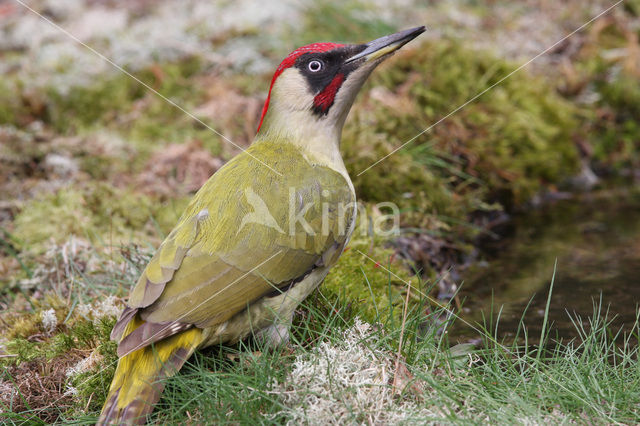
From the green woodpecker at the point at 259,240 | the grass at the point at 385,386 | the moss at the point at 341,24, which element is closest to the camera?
the grass at the point at 385,386

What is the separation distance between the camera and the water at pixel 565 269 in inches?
160

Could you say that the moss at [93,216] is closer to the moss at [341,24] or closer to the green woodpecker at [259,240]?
the green woodpecker at [259,240]

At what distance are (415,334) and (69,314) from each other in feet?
6.01

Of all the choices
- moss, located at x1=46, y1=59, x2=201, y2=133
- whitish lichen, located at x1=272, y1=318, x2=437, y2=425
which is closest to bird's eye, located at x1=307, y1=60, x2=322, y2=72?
whitish lichen, located at x1=272, y1=318, x2=437, y2=425

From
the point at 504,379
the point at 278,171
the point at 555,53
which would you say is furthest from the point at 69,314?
the point at 555,53

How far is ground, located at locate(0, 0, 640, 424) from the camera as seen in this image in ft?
9.53

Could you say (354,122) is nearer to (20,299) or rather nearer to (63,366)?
(20,299)

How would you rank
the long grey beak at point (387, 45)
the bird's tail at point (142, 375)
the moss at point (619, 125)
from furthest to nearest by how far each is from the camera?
1. the moss at point (619, 125)
2. the long grey beak at point (387, 45)
3. the bird's tail at point (142, 375)

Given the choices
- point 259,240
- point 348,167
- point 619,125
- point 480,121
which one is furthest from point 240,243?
point 619,125

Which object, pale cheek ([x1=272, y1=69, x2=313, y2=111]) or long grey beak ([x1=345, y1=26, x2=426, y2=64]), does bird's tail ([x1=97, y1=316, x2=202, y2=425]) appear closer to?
pale cheek ([x1=272, y1=69, x2=313, y2=111])

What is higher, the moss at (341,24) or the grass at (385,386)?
the moss at (341,24)

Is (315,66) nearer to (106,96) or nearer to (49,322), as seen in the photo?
(49,322)

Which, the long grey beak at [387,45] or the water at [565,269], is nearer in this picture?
the long grey beak at [387,45]

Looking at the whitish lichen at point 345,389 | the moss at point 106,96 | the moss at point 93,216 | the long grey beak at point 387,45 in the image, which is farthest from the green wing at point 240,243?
the moss at point 106,96
